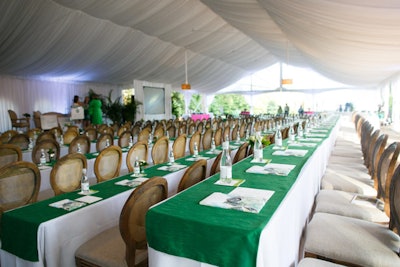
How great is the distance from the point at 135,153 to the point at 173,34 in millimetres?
10755

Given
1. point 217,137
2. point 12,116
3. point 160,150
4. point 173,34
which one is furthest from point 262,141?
point 12,116

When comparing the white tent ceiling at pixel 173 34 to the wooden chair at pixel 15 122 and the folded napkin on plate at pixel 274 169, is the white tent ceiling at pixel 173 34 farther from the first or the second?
the folded napkin on plate at pixel 274 169

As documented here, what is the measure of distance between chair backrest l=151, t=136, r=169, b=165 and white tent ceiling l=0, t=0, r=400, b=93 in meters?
3.08

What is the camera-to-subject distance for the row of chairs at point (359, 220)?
188 centimetres

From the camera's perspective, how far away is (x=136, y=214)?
1.88 m

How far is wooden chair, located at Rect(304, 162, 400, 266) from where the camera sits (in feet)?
6.05

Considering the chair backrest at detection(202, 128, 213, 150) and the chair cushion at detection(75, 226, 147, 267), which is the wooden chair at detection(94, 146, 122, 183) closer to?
the chair cushion at detection(75, 226, 147, 267)

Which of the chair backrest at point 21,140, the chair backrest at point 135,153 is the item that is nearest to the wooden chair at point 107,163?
the chair backrest at point 135,153

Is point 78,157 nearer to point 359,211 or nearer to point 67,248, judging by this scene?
point 67,248

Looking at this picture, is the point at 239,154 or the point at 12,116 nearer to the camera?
the point at 239,154

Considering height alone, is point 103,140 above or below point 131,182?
above

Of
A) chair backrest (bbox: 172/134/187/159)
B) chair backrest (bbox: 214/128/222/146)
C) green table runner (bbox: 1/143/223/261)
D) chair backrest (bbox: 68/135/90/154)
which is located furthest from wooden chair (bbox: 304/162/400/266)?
chair backrest (bbox: 214/128/222/146)

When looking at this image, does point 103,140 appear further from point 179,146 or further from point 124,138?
point 179,146

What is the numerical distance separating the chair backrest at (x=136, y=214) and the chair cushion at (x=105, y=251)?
0.11m
